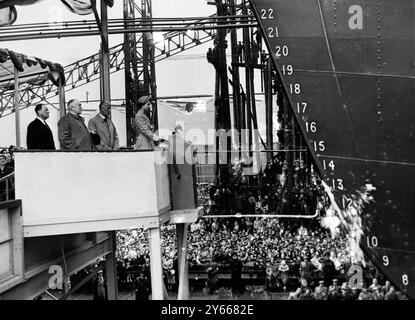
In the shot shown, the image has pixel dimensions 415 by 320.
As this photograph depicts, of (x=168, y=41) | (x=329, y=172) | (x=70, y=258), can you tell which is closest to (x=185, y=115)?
(x=168, y=41)

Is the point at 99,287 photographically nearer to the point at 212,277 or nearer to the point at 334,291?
the point at 212,277

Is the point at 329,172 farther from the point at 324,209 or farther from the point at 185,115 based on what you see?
the point at 185,115

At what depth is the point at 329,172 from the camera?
190 inches

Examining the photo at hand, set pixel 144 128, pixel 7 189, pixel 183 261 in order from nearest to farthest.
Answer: pixel 7 189
pixel 144 128
pixel 183 261

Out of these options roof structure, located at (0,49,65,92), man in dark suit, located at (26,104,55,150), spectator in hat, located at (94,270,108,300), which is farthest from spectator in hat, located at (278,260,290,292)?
man in dark suit, located at (26,104,55,150)

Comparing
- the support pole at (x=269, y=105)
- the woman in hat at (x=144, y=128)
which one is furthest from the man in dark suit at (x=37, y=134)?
the support pole at (x=269, y=105)

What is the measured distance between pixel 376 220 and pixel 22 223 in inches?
137

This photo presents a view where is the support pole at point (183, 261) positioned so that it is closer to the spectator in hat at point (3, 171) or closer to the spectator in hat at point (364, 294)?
the spectator in hat at point (364, 294)

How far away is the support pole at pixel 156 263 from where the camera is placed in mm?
4547

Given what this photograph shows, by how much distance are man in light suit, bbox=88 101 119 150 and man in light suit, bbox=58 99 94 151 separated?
1.03 ft

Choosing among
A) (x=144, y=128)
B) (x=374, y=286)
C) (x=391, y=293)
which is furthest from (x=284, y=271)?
(x=144, y=128)

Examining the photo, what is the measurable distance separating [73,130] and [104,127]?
1.52 ft

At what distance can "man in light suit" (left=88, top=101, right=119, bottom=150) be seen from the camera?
485cm

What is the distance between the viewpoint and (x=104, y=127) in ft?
16.2
